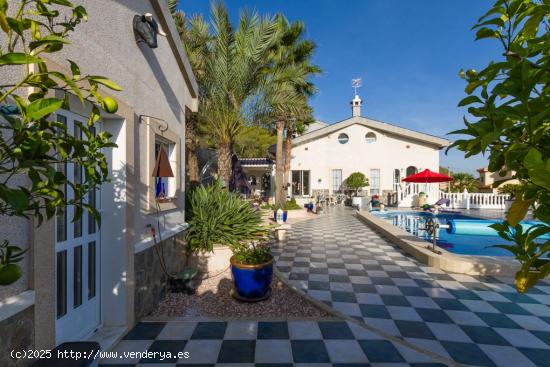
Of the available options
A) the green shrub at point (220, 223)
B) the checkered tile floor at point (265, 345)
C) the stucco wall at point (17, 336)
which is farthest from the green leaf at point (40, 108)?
the green shrub at point (220, 223)

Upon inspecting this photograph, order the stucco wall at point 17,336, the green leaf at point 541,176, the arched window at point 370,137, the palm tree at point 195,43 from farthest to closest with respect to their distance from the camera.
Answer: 1. the arched window at point 370,137
2. the palm tree at point 195,43
3. the stucco wall at point 17,336
4. the green leaf at point 541,176

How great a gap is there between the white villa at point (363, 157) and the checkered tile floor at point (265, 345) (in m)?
17.7

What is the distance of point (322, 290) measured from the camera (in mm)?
4809

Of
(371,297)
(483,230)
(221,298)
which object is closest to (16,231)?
(221,298)

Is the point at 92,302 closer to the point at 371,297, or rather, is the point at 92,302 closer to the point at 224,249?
the point at 224,249

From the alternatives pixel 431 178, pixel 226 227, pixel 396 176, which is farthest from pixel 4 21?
pixel 396 176

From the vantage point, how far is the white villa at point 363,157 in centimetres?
2012

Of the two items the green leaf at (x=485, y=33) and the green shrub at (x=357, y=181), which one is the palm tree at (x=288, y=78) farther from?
the green leaf at (x=485, y=33)

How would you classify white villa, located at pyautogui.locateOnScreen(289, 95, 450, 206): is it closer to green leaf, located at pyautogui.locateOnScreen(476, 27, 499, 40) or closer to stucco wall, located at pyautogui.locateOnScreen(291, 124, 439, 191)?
stucco wall, located at pyautogui.locateOnScreen(291, 124, 439, 191)

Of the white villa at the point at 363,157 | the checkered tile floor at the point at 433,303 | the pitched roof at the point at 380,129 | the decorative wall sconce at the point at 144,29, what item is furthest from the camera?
A: the white villa at the point at 363,157

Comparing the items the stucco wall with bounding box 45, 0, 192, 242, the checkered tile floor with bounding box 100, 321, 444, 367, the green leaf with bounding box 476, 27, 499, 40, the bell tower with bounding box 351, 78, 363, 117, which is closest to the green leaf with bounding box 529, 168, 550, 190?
the green leaf with bounding box 476, 27, 499, 40

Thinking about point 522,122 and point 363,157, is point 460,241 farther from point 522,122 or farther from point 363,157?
point 363,157

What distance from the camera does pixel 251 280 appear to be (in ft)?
14.0

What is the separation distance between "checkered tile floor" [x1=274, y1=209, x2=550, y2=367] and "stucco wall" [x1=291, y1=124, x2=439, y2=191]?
14.8 metres
